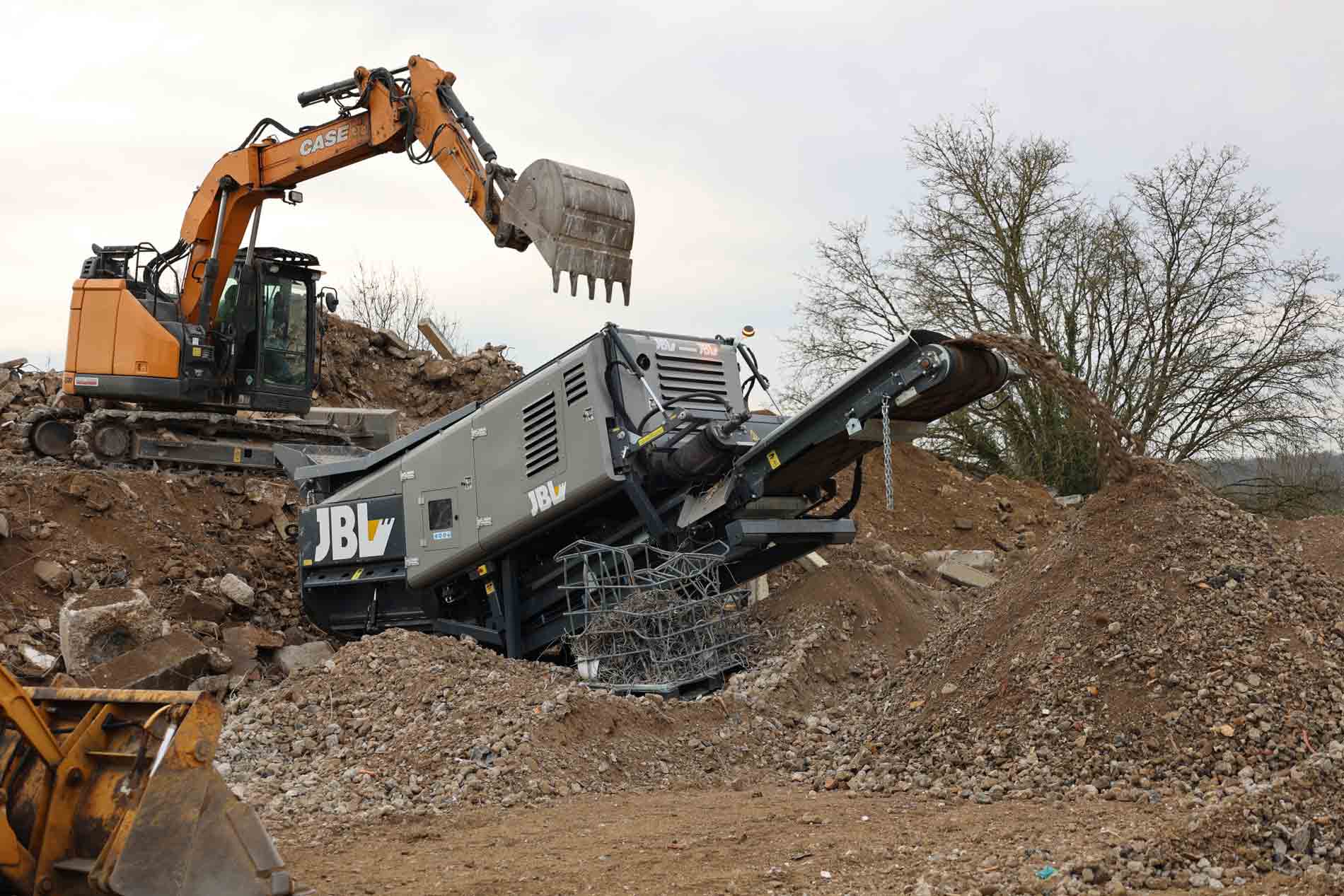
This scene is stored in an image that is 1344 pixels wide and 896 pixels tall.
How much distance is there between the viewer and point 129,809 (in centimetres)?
400

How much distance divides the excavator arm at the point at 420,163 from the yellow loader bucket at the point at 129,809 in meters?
6.02

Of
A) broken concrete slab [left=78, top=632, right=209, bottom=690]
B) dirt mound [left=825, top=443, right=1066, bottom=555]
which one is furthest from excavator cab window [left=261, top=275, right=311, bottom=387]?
dirt mound [left=825, top=443, right=1066, bottom=555]

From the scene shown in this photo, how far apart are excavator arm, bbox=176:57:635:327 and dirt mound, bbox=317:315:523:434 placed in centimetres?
584

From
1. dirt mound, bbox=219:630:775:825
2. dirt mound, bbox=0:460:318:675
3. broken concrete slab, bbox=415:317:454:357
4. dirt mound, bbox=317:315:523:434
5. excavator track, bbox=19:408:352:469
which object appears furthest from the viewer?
broken concrete slab, bbox=415:317:454:357

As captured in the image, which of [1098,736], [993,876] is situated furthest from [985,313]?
[993,876]

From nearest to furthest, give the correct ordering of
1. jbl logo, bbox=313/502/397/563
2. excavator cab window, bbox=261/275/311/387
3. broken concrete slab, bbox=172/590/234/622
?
jbl logo, bbox=313/502/397/563, broken concrete slab, bbox=172/590/234/622, excavator cab window, bbox=261/275/311/387

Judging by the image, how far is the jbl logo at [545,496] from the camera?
930 centimetres

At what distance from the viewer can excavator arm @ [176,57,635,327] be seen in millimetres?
9859

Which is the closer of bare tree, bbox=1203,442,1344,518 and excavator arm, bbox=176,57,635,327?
excavator arm, bbox=176,57,635,327

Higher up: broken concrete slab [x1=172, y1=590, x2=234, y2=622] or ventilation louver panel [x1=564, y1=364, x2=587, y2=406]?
ventilation louver panel [x1=564, y1=364, x2=587, y2=406]

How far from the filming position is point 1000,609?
24.3 ft

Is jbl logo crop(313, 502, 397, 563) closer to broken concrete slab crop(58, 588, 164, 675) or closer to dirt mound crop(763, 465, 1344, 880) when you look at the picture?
broken concrete slab crop(58, 588, 164, 675)

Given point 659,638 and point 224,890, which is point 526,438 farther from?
point 224,890

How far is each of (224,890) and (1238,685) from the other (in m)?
4.41
